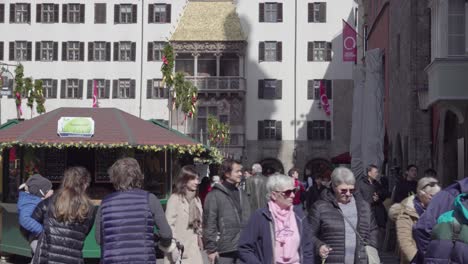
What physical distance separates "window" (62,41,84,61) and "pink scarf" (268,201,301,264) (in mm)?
58144

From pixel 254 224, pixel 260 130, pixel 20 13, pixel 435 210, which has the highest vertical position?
pixel 20 13

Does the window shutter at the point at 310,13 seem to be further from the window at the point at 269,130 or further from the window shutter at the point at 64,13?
the window shutter at the point at 64,13

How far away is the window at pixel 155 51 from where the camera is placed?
65188 millimetres

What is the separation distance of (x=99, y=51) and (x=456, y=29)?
4440cm

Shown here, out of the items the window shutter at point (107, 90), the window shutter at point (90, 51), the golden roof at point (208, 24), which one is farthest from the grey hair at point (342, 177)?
the window shutter at point (90, 51)

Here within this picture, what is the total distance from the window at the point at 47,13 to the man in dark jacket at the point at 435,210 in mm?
61517

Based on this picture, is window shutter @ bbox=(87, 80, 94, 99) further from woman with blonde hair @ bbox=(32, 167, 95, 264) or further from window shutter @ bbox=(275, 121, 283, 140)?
woman with blonde hair @ bbox=(32, 167, 95, 264)

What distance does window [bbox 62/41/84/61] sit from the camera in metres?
65.2

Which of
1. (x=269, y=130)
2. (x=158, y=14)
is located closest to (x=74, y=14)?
(x=158, y=14)

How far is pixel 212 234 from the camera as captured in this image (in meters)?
10.9

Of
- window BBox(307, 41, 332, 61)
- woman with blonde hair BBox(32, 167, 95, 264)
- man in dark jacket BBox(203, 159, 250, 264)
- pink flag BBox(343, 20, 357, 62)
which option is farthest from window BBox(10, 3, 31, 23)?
woman with blonde hair BBox(32, 167, 95, 264)

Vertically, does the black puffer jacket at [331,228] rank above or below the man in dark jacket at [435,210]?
below

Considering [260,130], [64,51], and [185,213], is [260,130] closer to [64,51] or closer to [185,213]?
[64,51]

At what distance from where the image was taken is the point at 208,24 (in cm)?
6625
